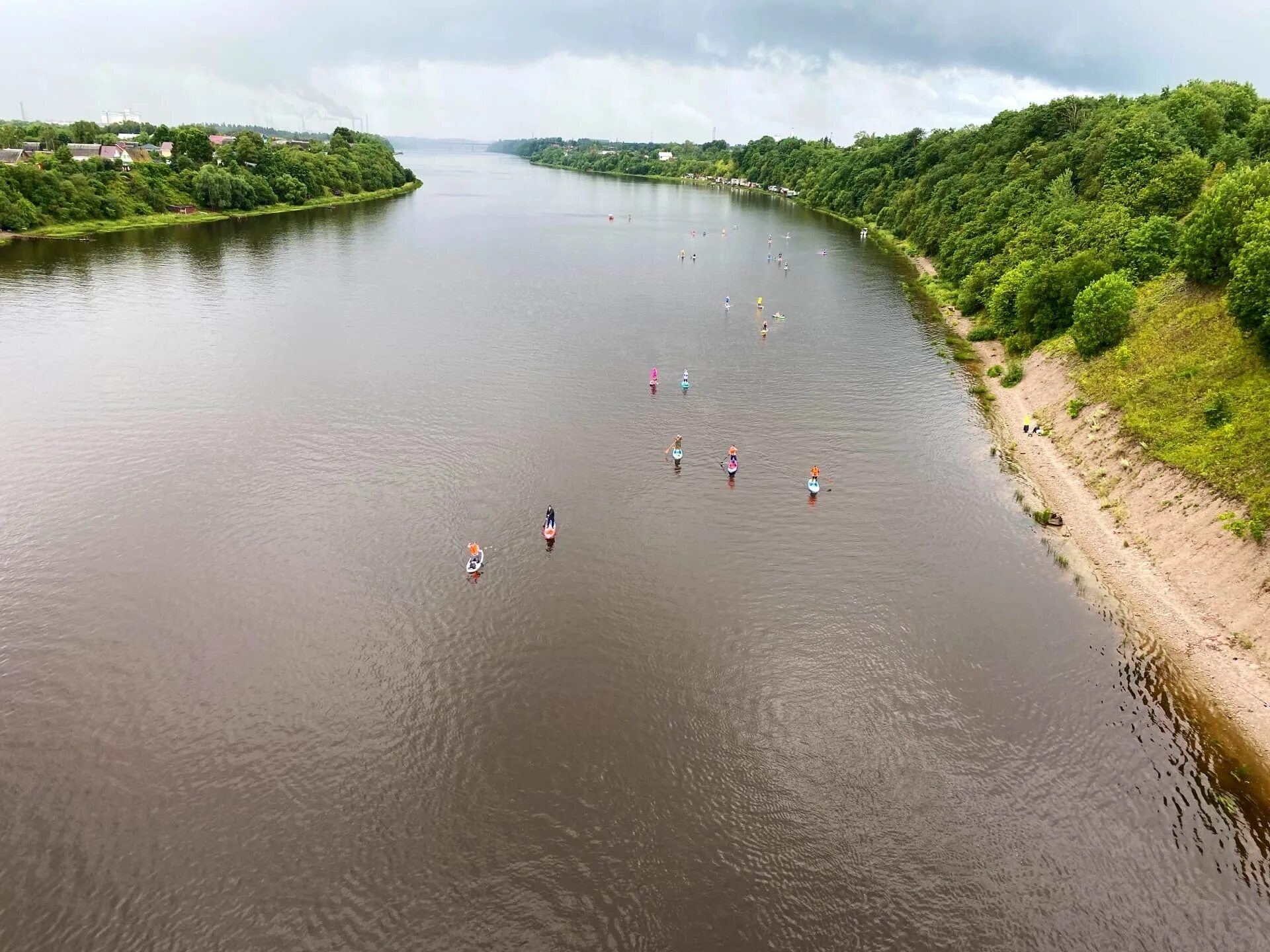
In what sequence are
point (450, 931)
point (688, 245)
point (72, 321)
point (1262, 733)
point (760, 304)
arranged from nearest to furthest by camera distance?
point (450, 931) → point (1262, 733) → point (72, 321) → point (760, 304) → point (688, 245)

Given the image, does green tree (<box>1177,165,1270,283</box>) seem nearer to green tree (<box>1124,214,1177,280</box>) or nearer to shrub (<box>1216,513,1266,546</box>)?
green tree (<box>1124,214,1177,280</box>)

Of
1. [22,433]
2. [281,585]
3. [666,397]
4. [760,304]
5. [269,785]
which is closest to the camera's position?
[269,785]

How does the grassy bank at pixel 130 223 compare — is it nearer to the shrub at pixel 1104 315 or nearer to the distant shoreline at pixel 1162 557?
the distant shoreline at pixel 1162 557

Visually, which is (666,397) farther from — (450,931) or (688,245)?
(688,245)

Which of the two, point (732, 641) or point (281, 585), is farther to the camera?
point (281, 585)

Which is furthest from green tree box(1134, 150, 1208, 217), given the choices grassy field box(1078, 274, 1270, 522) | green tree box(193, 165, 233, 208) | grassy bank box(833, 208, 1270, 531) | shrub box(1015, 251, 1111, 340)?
green tree box(193, 165, 233, 208)

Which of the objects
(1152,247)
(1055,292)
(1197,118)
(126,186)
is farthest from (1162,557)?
(126,186)

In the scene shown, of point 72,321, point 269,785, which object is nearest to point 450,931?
point 269,785
